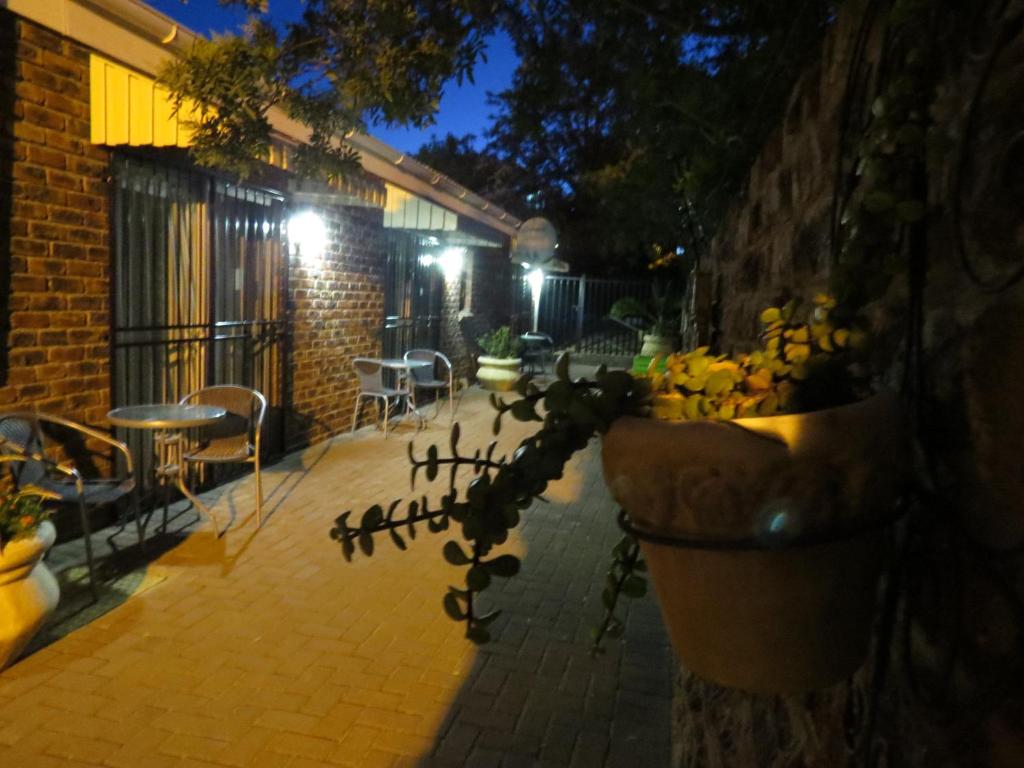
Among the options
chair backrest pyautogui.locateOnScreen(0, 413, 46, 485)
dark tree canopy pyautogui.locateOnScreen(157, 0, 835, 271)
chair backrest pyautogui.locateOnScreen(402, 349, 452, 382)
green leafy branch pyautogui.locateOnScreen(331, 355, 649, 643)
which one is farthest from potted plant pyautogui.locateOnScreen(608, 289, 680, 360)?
green leafy branch pyautogui.locateOnScreen(331, 355, 649, 643)

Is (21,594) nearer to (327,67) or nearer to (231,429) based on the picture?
(231,429)

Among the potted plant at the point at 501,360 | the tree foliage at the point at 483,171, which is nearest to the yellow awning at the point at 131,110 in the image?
the potted plant at the point at 501,360

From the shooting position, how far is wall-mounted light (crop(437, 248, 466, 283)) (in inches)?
466

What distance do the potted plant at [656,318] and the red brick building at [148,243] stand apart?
10.4 ft

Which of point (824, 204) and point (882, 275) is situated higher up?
point (824, 204)

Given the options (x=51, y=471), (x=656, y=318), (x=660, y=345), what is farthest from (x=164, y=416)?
(x=656, y=318)

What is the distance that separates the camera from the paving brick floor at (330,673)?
279 centimetres

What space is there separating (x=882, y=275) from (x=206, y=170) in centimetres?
548

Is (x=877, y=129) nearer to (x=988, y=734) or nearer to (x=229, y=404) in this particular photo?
(x=988, y=734)

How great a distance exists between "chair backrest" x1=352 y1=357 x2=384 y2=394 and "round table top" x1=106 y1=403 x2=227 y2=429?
335cm

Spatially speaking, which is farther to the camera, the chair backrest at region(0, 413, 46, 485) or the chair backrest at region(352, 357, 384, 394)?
the chair backrest at region(352, 357, 384, 394)

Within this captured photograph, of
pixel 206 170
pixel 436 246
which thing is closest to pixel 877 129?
pixel 206 170

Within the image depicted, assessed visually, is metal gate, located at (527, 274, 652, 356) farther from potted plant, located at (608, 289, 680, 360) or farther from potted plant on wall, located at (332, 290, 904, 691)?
potted plant on wall, located at (332, 290, 904, 691)

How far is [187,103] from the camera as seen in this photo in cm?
449
